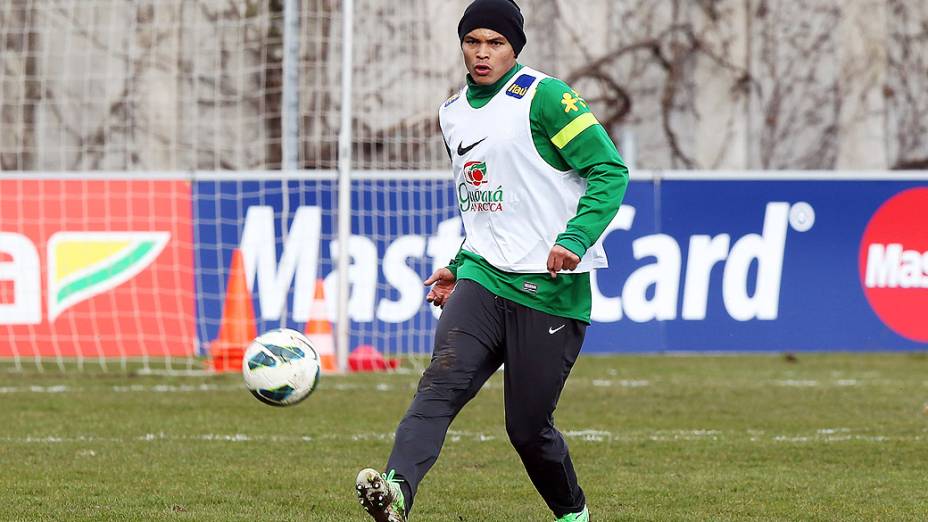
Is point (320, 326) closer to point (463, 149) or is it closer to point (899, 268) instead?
point (899, 268)

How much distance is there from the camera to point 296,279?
14031 millimetres

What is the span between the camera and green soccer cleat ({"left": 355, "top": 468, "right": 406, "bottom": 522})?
507 cm

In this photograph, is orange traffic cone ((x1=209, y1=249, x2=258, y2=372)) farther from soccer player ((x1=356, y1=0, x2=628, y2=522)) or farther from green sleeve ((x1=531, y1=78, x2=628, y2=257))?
green sleeve ((x1=531, y1=78, x2=628, y2=257))

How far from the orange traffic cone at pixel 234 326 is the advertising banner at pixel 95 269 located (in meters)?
0.83

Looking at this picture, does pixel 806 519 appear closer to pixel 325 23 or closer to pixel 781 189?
pixel 781 189

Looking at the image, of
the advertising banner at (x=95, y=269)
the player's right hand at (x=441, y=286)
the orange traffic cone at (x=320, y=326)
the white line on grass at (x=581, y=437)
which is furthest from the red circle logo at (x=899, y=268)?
the player's right hand at (x=441, y=286)

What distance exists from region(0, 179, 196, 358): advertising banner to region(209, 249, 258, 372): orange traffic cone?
828mm

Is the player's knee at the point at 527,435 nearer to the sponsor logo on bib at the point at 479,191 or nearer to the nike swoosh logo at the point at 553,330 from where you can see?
the nike swoosh logo at the point at 553,330

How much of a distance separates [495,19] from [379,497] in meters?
1.68

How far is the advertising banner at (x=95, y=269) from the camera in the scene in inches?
535

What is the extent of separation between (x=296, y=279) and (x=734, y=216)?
3.90m

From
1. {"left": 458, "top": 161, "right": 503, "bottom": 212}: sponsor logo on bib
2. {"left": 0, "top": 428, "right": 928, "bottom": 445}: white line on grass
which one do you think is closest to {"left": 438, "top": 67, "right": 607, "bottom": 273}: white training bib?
{"left": 458, "top": 161, "right": 503, "bottom": 212}: sponsor logo on bib

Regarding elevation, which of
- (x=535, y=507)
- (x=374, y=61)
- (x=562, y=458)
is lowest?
(x=535, y=507)

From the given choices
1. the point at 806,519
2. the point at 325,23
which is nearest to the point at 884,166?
the point at 325,23
